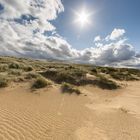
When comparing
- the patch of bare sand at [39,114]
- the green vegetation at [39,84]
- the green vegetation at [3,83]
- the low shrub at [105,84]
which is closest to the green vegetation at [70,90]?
the patch of bare sand at [39,114]

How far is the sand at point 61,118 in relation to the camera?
18.4ft

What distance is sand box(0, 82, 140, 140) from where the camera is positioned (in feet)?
18.4

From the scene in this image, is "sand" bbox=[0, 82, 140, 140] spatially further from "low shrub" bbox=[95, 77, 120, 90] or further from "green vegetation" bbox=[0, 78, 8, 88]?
"low shrub" bbox=[95, 77, 120, 90]

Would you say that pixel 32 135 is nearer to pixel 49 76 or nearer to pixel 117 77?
pixel 49 76

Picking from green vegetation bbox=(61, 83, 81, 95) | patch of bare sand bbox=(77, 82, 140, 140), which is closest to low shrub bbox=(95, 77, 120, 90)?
green vegetation bbox=(61, 83, 81, 95)

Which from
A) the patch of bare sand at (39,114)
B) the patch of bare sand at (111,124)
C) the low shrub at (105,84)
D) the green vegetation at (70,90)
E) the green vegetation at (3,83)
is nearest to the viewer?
the patch of bare sand at (39,114)

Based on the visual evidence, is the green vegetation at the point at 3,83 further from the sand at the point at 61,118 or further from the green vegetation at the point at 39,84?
the green vegetation at the point at 39,84

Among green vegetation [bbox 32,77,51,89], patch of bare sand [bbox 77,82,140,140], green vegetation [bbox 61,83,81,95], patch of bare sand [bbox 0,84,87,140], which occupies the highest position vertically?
green vegetation [bbox 32,77,51,89]

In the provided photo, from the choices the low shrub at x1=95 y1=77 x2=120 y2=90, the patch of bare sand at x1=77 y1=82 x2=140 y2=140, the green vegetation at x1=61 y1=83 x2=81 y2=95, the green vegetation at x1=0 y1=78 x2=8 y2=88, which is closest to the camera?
the patch of bare sand at x1=77 y1=82 x2=140 y2=140

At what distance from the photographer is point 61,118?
23.2ft

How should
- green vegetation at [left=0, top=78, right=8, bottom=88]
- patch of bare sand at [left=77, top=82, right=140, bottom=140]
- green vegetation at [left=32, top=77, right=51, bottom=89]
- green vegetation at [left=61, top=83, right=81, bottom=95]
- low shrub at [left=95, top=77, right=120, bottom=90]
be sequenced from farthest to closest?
low shrub at [left=95, top=77, right=120, bottom=90] < green vegetation at [left=32, top=77, right=51, bottom=89] < green vegetation at [left=0, top=78, right=8, bottom=88] < green vegetation at [left=61, top=83, right=81, bottom=95] < patch of bare sand at [left=77, top=82, right=140, bottom=140]

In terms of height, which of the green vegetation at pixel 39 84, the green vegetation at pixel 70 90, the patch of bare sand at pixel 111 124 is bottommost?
the patch of bare sand at pixel 111 124

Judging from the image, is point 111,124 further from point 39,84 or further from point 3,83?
point 3,83

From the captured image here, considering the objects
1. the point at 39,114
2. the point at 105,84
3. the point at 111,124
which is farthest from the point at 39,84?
the point at 111,124
